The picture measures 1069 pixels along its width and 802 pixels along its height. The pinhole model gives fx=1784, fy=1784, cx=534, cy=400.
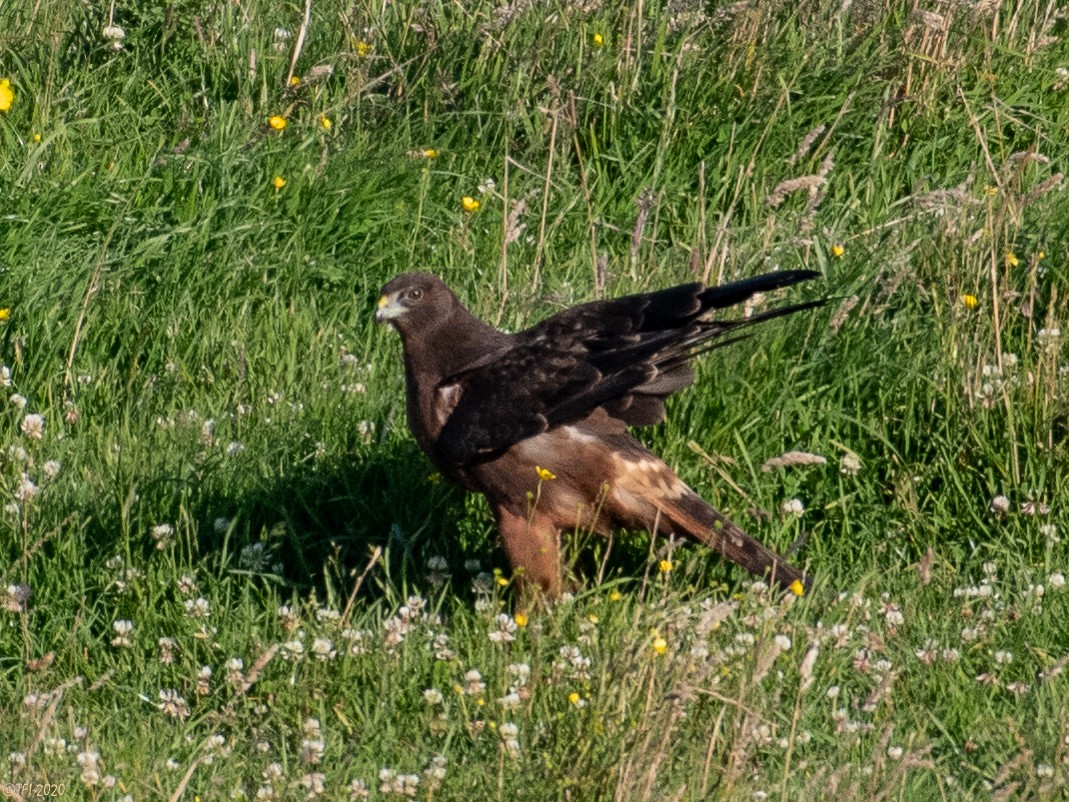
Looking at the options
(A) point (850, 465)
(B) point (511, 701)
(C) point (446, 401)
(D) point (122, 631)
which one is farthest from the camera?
(A) point (850, 465)

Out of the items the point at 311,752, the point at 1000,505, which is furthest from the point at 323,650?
the point at 1000,505

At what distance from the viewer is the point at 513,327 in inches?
247

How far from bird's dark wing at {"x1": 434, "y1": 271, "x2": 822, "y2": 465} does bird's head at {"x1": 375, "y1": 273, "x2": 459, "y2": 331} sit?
0.82ft

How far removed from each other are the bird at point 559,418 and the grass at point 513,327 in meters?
0.18

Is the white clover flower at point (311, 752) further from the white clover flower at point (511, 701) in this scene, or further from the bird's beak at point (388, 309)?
the bird's beak at point (388, 309)

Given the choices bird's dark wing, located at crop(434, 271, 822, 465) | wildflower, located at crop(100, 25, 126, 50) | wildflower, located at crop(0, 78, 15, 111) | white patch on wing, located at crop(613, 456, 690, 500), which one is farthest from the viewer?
wildflower, located at crop(100, 25, 126, 50)

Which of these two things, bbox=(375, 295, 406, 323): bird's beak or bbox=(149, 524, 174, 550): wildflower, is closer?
bbox=(149, 524, 174, 550): wildflower

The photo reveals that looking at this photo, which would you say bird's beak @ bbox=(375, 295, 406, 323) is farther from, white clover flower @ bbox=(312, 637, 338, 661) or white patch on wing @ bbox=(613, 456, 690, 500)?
white clover flower @ bbox=(312, 637, 338, 661)

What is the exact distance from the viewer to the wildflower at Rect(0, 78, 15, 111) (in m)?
6.90

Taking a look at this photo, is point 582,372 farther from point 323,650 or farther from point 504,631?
point 323,650

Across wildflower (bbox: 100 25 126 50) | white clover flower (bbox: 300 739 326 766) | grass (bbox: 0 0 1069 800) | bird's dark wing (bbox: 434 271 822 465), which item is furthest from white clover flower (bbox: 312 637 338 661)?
wildflower (bbox: 100 25 126 50)

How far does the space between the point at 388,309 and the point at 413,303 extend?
0.26 ft

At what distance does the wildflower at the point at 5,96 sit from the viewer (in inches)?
272

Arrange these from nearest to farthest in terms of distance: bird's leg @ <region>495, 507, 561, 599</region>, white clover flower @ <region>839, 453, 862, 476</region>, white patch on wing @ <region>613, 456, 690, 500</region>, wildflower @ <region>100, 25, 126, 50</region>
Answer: bird's leg @ <region>495, 507, 561, 599</region> → white patch on wing @ <region>613, 456, 690, 500</region> → white clover flower @ <region>839, 453, 862, 476</region> → wildflower @ <region>100, 25, 126, 50</region>
